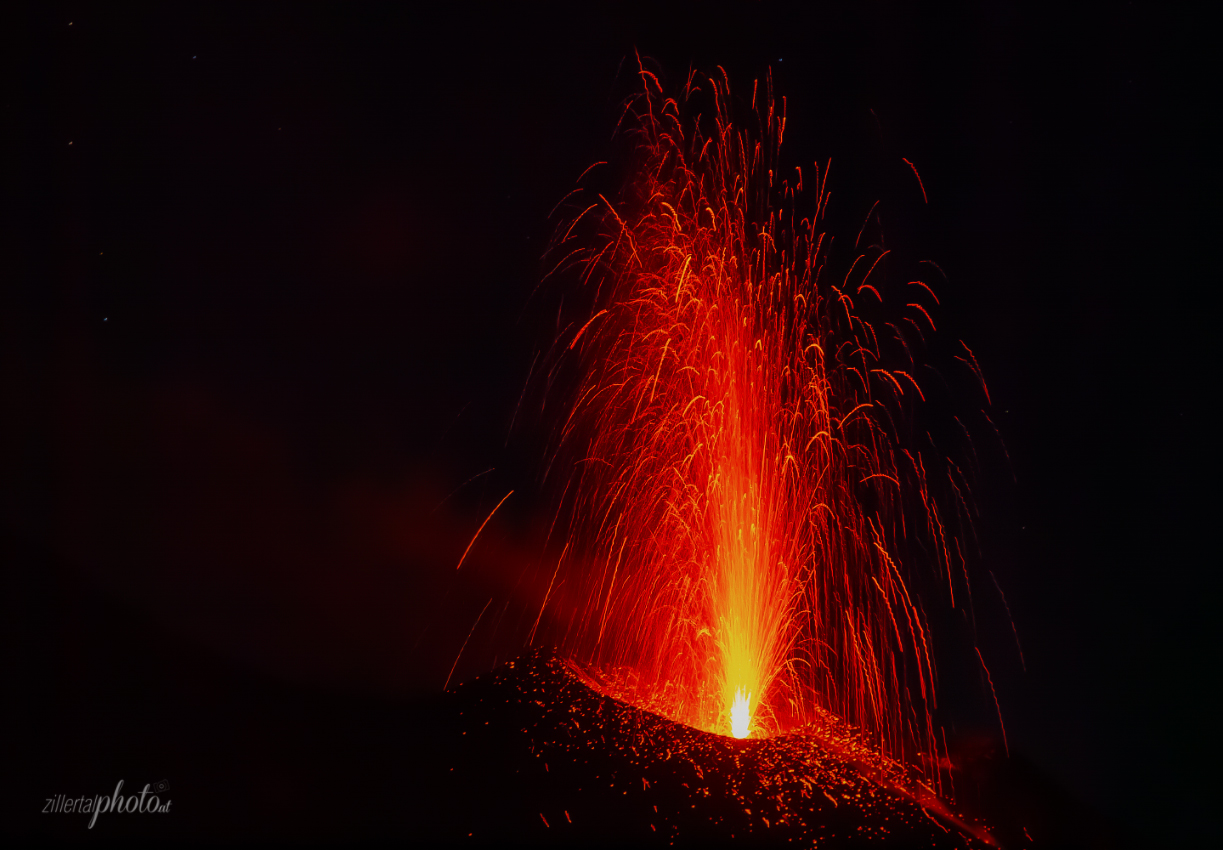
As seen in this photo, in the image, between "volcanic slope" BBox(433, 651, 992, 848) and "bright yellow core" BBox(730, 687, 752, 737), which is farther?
"bright yellow core" BBox(730, 687, 752, 737)

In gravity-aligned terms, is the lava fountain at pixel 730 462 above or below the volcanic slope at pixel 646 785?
above

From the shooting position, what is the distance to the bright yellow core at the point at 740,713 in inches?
198

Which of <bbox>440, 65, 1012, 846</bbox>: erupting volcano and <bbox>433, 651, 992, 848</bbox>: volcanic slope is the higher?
<bbox>440, 65, 1012, 846</bbox>: erupting volcano

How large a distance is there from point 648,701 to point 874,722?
1889mm

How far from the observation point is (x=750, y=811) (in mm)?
3867

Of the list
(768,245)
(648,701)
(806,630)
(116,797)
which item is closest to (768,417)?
(768,245)

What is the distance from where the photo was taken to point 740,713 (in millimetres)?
5141

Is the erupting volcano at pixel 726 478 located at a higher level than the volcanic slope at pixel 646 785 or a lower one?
higher

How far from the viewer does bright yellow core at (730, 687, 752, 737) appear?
16.5 ft

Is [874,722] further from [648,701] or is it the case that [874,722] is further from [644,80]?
[644,80]

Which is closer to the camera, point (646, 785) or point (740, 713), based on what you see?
point (646, 785)

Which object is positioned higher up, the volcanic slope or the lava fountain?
the lava fountain

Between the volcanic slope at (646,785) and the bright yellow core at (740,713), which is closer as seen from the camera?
the volcanic slope at (646,785)

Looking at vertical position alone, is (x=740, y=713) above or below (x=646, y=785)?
above
